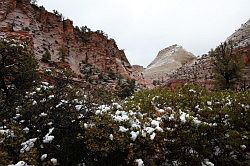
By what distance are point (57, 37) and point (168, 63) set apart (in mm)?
52693

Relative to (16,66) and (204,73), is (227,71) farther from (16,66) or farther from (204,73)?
(16,66)

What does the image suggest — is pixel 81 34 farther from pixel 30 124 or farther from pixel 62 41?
pixel 30 124

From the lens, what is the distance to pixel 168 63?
102m

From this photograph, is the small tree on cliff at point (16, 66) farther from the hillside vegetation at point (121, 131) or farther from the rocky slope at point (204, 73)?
the rocky slope at point (204, 73)

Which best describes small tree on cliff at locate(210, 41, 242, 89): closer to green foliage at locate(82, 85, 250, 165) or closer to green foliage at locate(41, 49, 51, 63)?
green foliage at locate(41, 49, 51, 63)

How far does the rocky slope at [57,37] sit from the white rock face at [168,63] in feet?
82.5

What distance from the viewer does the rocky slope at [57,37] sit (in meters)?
46.5

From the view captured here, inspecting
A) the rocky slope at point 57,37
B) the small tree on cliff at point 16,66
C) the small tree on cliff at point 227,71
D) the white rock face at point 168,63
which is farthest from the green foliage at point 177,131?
the white rock face at point 168,63

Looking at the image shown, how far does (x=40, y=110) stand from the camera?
1484 cm

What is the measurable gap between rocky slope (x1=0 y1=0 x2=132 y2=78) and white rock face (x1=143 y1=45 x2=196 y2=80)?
2515 cm

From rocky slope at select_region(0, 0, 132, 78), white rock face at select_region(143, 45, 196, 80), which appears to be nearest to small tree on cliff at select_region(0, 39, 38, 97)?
rocky slope at select_region(0, 0, 132, 78)

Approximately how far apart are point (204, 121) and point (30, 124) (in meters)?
6.37

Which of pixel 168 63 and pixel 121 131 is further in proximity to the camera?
pixel 168 63

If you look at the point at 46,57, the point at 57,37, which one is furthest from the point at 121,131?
the point at 57,37
